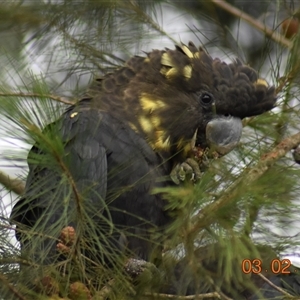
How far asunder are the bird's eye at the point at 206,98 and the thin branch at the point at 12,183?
1001 millimetres

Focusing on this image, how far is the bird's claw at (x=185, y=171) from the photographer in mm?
3545

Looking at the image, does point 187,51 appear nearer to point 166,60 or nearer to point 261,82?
point 166,60

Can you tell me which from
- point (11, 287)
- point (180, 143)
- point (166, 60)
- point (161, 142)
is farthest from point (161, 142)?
point (11, 287)

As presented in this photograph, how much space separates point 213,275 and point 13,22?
191cm

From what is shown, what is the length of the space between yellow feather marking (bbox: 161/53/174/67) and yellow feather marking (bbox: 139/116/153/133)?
30 centimetres

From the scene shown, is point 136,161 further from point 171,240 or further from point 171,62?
point 171,240

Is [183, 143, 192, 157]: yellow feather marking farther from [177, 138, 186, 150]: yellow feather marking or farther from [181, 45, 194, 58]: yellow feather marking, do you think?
[181, 45, 194, 58]: yellow feather marking

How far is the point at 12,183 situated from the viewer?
3.68m

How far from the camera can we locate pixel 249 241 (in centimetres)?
272

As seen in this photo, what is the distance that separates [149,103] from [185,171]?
0.49m

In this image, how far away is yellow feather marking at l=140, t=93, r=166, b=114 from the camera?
391cm

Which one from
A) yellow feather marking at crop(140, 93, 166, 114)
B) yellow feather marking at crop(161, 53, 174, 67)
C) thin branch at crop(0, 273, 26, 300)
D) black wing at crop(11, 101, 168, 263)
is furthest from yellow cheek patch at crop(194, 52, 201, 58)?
thin branch at crop(0, 273, 26, 300)
